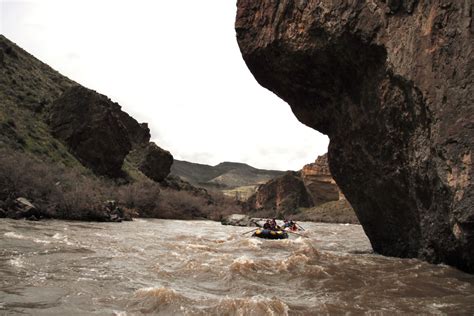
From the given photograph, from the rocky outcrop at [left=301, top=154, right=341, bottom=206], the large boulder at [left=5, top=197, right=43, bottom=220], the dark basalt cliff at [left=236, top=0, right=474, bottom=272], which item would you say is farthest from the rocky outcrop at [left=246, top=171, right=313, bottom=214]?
the dark basalt cliff at [left=236, top=0, right=474, bottom=272]

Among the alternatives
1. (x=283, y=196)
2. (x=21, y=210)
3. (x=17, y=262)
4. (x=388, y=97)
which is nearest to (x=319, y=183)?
(x=283, y=196)

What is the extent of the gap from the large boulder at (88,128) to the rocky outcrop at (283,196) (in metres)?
91.3

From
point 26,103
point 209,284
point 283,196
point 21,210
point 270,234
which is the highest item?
point 26,103

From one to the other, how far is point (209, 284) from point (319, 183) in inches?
5786

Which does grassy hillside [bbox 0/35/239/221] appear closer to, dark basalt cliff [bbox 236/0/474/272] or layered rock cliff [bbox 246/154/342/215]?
dark basalt cliff [bbox 236/0/474/272]

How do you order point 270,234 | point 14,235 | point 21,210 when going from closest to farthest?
point 14,235 < point 21,210 < point 270,234

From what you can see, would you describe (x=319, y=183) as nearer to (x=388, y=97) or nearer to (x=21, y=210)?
(x=21, y=210)

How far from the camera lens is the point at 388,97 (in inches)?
479

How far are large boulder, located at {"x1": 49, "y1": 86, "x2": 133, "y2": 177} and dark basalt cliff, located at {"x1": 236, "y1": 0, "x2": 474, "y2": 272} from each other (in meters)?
45.7

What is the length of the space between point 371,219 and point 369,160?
118 inches

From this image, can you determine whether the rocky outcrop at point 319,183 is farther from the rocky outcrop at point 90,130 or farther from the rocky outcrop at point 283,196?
the rocky outcrop at point 90,130

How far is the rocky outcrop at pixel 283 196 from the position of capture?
14812cm

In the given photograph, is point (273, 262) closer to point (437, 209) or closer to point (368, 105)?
point (437, 209)

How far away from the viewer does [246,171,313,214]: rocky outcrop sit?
148 meters
